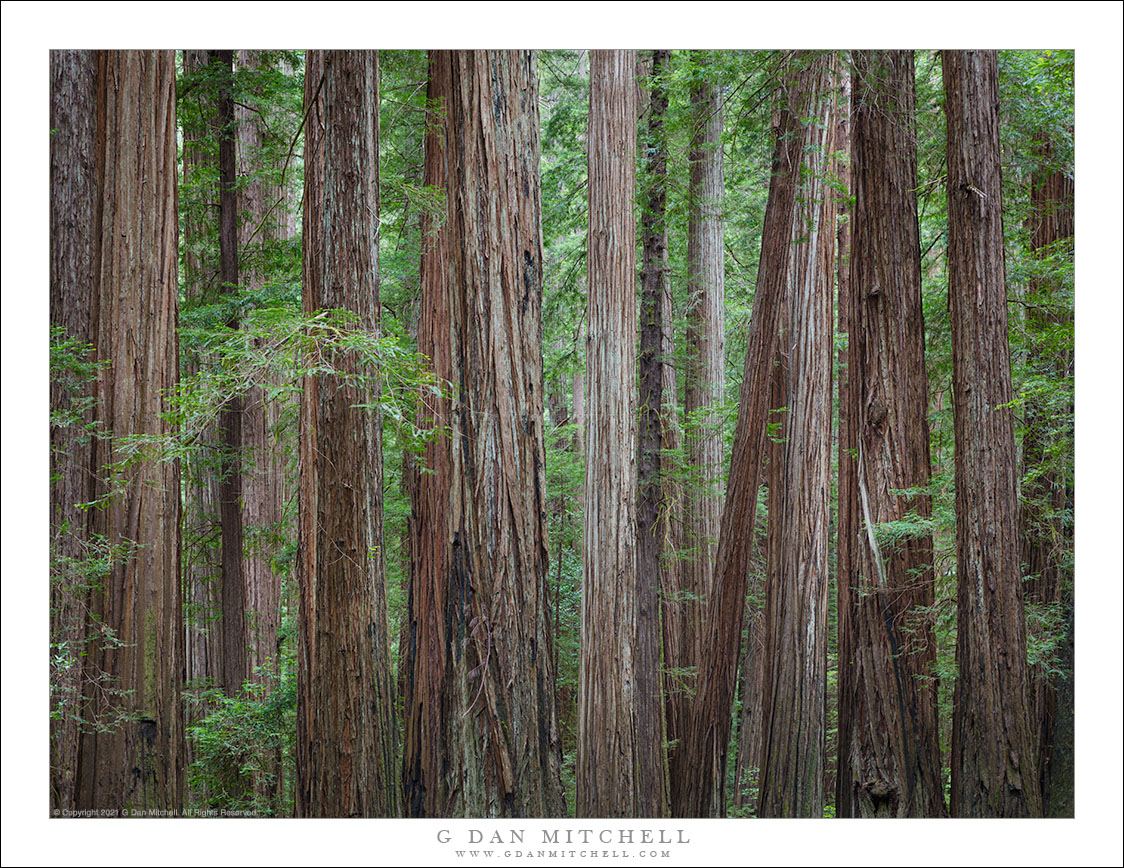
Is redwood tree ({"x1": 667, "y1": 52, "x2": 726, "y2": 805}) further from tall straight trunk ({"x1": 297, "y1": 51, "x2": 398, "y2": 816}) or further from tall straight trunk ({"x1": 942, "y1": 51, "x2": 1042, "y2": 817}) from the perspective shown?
tall straight trunk ({"x1": 297, "y1": 51, "x2": 398, "y2": 816})

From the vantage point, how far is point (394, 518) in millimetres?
8344

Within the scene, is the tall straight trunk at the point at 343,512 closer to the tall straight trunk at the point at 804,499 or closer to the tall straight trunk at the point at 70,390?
the tall straight trunk at the point at 70,390

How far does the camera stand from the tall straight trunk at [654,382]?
7.59 meters

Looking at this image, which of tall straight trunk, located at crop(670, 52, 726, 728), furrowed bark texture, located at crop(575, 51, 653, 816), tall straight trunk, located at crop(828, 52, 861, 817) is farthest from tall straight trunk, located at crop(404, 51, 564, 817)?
tall straight trunk, located at crop(670, 52, 726, 728)

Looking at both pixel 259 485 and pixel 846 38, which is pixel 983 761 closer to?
pixel 846 38

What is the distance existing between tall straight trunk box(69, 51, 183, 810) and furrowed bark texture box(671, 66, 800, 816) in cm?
399

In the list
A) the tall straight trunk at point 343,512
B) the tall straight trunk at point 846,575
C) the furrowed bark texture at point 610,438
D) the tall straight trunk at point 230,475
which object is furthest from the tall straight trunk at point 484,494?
the tall straight trunk at point 230,475

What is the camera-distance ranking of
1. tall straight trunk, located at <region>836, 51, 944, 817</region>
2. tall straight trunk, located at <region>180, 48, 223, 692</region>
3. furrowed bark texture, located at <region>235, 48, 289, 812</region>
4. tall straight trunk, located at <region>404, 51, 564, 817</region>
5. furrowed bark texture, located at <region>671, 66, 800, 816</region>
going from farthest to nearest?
furrowed bark texture, located at <region>235, 48, 289, 812</region> → tall straight trunk, located at <region>180, 48, 223, 692</region> → furrowed bark texture, located at <region>671, 66, 800, 816</region> → tall straight trunk, located at <region>836, 51, 944, 817</region> → tall straight trunk, located at <region>404, 51, 564, 817</region>

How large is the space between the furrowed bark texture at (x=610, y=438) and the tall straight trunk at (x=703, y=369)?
2.35 meters

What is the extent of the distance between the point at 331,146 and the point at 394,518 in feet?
15.4

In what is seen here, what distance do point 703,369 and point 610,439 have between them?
3.77 m

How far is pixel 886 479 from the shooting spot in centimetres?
556

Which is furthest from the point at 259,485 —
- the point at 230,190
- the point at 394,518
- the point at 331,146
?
the point at 331,146

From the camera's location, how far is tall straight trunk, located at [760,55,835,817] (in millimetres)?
5926
